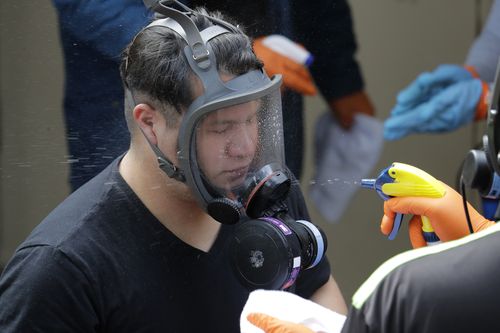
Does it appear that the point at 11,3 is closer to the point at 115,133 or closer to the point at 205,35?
the point at 115,133

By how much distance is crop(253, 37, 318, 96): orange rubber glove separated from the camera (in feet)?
10.4

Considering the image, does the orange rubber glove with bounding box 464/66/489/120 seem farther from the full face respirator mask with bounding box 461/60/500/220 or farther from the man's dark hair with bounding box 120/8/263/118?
the full face respirator mask with bounding box 461/60/500/220

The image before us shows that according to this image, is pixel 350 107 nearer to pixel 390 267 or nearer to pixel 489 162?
pixel 489 162

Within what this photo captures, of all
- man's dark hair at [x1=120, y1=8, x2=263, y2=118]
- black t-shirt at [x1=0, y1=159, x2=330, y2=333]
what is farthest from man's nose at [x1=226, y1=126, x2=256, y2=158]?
black t-shirt at [x1=0, y1=159, x2=330, y2=333]

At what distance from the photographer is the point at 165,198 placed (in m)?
2.02

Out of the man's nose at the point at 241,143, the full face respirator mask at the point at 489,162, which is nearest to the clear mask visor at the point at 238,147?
the man's nose at the point at 241,143

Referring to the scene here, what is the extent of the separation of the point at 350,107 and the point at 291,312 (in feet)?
7.47

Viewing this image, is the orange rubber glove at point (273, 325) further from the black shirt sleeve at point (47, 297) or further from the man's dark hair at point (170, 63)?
the man's dark hair at point (170, 63)

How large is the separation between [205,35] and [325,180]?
2.08m

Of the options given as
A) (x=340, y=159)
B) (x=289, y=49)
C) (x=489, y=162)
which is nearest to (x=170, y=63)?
(x=489, y=162)

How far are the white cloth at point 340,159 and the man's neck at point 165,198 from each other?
1.74m

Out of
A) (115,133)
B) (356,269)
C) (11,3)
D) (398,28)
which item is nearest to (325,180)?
(356,269)

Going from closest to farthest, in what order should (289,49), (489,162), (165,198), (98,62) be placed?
(489,162)
(165,198)
(98,62)
(289,49)

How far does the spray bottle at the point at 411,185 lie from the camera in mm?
1979
